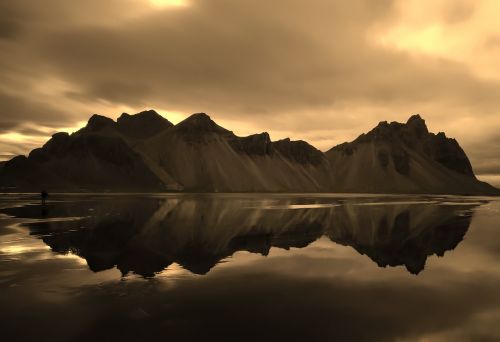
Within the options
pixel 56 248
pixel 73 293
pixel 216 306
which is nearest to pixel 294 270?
pixel 216 306

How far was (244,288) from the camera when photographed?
14.4 metres

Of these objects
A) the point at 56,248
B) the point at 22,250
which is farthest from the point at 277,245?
the point at 22,250

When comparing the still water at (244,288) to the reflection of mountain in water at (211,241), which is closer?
the still water at (244,288)

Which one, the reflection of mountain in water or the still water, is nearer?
the still water

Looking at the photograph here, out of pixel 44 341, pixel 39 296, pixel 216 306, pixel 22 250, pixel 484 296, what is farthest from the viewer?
pixel 22 250

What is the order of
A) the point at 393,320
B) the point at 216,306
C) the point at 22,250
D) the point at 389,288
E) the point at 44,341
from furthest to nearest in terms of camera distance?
the point at 22,250, the point at 389,288, the point at 216,306, the point at 393,320, the point at 44,341

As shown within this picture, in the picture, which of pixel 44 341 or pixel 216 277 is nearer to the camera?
pixel 44 341

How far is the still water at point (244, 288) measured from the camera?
1018cm

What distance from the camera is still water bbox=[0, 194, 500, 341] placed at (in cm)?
1018

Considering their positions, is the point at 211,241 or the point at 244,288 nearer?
the point at 244,288

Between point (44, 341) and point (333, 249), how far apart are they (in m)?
18.3

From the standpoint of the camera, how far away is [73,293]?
43.8 ft

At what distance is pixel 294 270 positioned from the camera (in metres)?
18.0

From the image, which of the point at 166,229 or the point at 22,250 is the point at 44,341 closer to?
the point at 22,250
